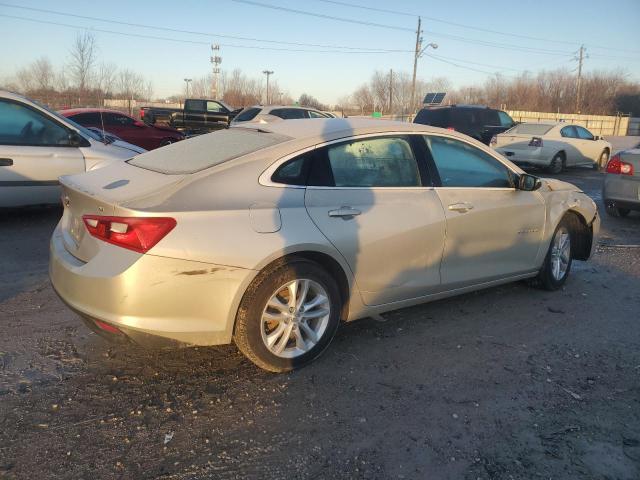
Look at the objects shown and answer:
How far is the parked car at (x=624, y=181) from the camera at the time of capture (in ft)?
27.4

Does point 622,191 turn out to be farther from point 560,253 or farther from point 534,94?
point 534,94

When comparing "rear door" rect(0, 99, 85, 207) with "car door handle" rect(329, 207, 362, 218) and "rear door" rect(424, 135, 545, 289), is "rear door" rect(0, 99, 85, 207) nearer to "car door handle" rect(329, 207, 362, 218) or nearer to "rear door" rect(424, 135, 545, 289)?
"car door handle" rect(329, 207, 362, 218)

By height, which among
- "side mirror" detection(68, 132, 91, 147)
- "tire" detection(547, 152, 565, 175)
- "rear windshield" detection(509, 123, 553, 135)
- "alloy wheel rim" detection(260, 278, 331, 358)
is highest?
"rear windshield" detection(509, 123, 553, 135)

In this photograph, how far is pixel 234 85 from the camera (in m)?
73.9

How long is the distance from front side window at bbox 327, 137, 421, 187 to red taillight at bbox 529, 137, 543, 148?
1260 cm

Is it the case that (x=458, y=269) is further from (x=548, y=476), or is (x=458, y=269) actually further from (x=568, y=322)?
(x=548, y=476)

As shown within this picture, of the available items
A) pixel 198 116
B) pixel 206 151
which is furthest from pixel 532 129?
pixel 198 116

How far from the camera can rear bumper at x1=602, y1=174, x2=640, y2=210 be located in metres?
8.37

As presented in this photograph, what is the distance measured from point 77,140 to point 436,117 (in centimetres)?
1241

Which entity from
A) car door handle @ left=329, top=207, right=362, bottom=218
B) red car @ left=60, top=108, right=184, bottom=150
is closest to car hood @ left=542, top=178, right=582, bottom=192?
car door handle @ left=329, top=207, right=362, bottom=218

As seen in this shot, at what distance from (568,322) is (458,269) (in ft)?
3.69

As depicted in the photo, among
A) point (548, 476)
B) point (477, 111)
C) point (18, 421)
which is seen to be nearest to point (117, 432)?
point (18, 421)

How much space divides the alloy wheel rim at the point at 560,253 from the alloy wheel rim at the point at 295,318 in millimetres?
2715

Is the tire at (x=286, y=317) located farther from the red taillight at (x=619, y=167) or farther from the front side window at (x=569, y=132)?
the front side window at (x=569, y=132)
